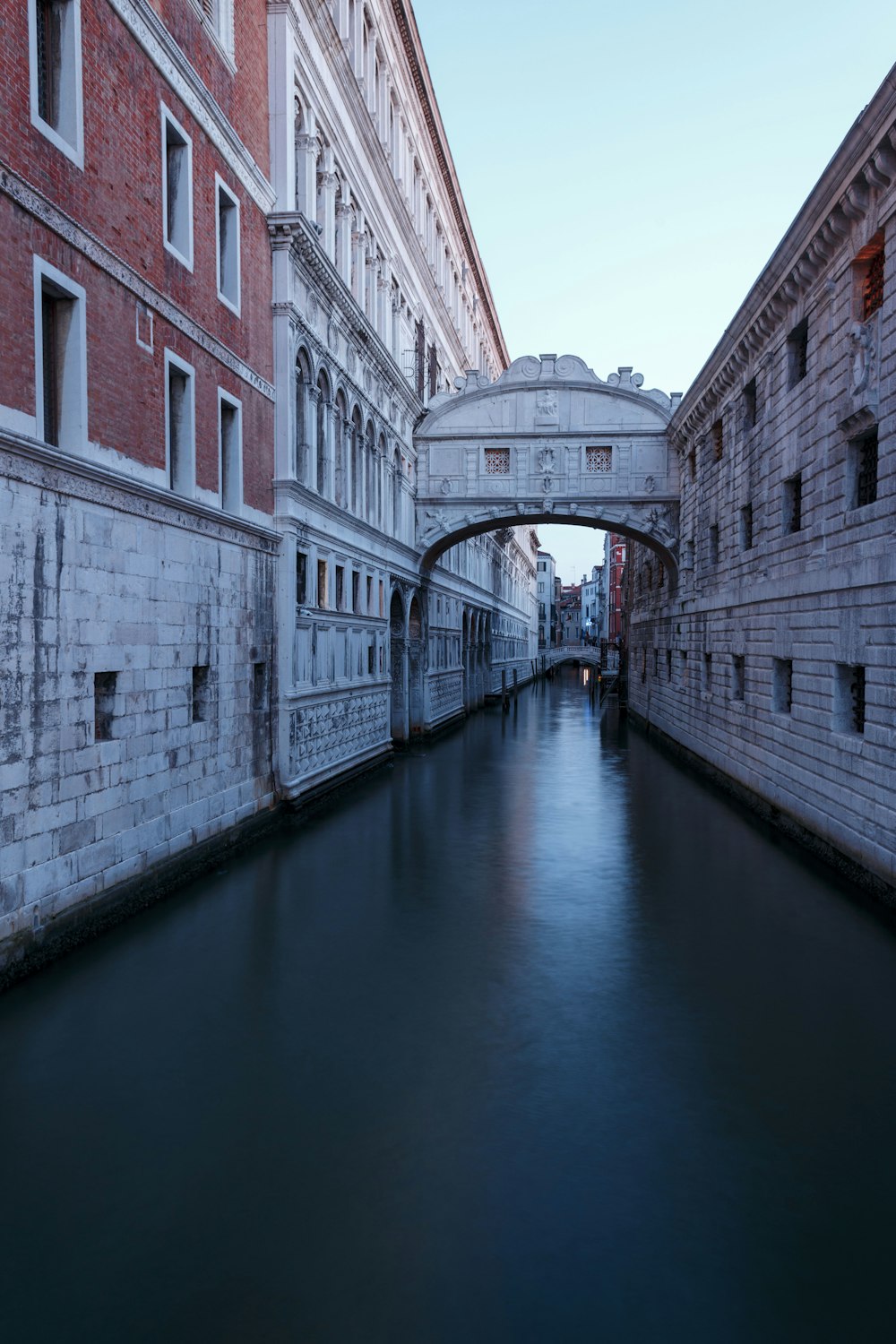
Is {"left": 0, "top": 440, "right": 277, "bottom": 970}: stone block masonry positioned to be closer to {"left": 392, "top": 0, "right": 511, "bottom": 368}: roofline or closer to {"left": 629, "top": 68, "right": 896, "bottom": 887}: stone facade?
{"left": 629, "top": 68, "right": 896, "bottom": 887}: stone facade

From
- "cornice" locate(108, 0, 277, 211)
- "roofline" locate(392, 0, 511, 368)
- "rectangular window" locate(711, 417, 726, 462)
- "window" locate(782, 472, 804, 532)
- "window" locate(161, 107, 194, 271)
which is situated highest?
"roofline" locate(392, 0, 511, 368)

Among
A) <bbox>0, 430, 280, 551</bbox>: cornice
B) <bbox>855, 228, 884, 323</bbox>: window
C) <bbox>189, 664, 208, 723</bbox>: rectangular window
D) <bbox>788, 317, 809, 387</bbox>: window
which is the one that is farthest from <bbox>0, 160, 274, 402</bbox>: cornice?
<bbox>788, 317, 809, 387</bbox>: window

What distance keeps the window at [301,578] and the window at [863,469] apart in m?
8.52

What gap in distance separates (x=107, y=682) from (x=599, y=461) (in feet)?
63.2

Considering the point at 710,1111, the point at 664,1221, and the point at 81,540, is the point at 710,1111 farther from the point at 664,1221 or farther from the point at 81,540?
the point at 81,540

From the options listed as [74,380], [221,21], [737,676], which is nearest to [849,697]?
[737,676]

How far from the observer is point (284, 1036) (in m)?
6.95

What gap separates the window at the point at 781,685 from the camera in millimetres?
15742

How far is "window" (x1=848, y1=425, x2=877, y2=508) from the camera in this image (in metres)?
12.0

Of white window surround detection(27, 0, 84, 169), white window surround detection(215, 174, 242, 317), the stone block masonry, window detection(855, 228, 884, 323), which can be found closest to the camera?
the stone block masonry

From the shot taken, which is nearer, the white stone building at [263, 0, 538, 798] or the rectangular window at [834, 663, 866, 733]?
the rectangular window at [834, 663, 866, 733]

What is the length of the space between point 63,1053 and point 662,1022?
442cm

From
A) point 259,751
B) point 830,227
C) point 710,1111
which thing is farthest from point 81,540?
point 830,227

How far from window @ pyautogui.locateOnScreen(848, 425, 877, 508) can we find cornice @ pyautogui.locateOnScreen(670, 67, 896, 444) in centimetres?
261
